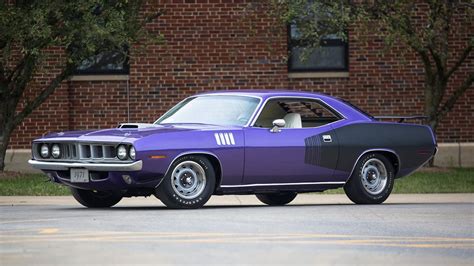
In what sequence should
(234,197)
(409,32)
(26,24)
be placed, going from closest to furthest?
(234,197) < (26,24) < (409,32)

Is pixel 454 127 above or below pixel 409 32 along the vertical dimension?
below

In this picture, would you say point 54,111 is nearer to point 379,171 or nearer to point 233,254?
point 379,171

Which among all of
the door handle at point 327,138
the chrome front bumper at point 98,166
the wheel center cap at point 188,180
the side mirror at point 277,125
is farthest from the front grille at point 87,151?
the door handle at point 327,138

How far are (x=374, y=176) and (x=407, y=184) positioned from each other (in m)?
3.95

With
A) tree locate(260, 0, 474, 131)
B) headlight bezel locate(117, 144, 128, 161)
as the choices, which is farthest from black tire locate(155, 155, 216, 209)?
tree locate(260, 0, 474, 131)

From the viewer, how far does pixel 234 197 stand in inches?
692

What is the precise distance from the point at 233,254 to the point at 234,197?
861cm

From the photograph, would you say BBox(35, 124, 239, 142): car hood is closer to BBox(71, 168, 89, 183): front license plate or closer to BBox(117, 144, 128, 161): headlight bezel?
BBox(117, 144, 128, 161): headlight bezel

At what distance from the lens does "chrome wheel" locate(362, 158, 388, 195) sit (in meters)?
15.2

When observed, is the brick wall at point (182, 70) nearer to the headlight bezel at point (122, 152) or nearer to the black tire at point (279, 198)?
the black tire at point (279, 198)

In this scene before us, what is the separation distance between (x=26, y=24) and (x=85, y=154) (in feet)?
22.1

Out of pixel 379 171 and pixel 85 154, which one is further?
pixel 379 171

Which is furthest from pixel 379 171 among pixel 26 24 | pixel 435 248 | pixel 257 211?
pixel 26 24

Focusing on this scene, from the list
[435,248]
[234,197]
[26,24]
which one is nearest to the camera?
[435,248]
